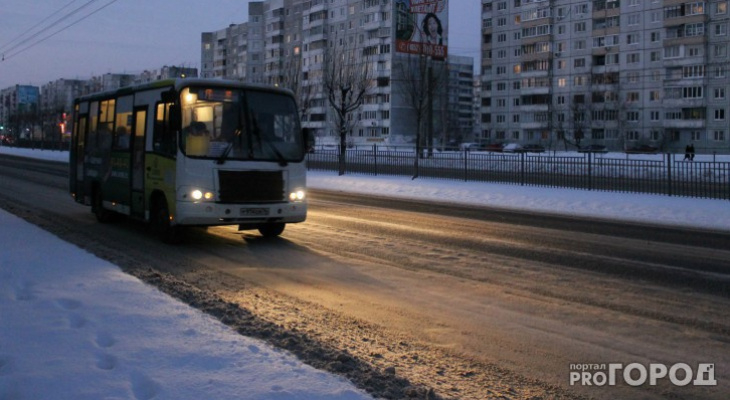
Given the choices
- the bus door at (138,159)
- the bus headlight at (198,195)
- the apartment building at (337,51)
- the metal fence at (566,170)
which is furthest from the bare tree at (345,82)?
the bus headlight at (198,195)

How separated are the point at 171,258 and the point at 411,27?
101 ft

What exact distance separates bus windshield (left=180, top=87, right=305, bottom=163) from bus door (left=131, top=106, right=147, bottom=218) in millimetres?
1787

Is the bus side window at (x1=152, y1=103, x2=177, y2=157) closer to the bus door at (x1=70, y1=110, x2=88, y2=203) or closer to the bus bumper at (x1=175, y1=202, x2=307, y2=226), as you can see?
the bus bumper at (x1=175, y1=202, x2=307, y2=226)

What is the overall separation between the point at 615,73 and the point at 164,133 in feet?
281

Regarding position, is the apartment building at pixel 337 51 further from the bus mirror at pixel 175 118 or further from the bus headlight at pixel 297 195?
the bus mirror at pixel 175 118

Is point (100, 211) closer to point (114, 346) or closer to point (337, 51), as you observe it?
point (114, 346)

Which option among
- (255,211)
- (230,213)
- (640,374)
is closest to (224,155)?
(230,213)

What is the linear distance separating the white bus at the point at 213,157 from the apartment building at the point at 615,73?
6688 centimetres

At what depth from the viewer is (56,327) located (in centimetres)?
646

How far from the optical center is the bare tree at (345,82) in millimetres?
45062

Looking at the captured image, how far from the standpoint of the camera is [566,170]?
26.3 meters

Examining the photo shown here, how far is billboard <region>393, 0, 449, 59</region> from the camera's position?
38.5 meters

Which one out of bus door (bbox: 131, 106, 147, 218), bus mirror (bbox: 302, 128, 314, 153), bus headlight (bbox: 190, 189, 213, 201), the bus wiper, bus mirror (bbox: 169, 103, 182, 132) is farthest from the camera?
bus door (bbox: 131, 106, 147, 218)

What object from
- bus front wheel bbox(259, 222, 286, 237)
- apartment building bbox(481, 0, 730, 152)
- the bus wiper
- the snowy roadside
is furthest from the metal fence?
apartment building bbox(481, 0, 730, 152)
